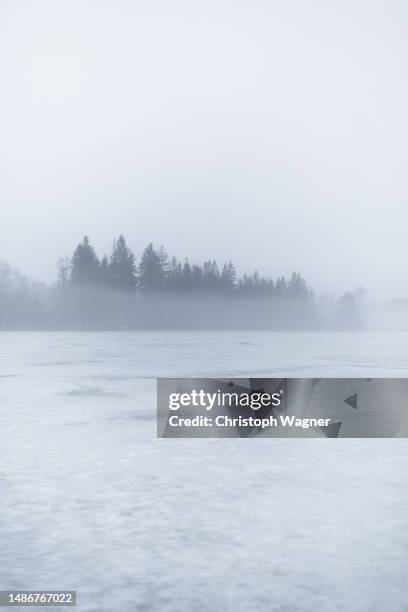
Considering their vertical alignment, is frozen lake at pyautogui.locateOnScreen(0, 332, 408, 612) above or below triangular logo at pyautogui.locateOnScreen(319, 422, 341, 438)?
above

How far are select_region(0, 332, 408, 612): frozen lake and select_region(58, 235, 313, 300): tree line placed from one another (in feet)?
364

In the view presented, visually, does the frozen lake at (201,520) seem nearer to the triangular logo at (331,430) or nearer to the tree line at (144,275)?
the triangular logo at (331,430)

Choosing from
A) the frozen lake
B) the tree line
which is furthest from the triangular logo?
the tree line

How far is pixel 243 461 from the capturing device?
782cm

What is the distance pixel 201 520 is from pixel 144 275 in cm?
12309

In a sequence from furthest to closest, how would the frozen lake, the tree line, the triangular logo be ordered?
the tree line
the triangular logo
the frozen lake

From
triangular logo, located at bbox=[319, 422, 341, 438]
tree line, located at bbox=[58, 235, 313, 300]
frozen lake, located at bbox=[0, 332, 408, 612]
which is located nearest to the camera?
frozen lake, located at bbox=[0, 332, 408, 612]

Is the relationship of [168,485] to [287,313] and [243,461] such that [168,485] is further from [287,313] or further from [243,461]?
[287,313]

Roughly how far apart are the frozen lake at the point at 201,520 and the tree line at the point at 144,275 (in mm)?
110872

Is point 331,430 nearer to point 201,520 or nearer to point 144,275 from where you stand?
point 201,520

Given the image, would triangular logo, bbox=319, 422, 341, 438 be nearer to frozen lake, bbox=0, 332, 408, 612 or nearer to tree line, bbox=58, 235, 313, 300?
frozen lake, bbox=0, 332, 408, 612

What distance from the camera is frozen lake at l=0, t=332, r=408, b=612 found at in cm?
402

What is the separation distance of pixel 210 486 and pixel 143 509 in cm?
102

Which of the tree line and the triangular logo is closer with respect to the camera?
the triangular logo
